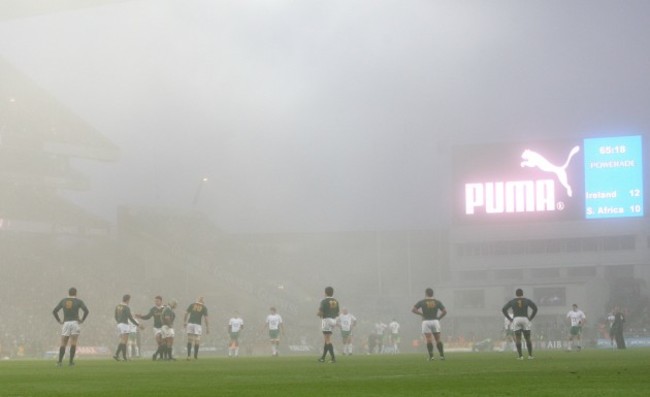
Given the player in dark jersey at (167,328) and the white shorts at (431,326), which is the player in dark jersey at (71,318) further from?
the white shorts at (431,326)

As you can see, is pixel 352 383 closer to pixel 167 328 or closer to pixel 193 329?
pixel 167 328

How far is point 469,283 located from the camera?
270ft

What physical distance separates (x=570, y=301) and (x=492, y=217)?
781 cm

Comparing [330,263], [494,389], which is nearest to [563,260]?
[330,263]

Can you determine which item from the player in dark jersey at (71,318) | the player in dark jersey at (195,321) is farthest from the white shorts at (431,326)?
the player in dark jersey at (195,321)

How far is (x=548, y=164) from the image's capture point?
7544cm

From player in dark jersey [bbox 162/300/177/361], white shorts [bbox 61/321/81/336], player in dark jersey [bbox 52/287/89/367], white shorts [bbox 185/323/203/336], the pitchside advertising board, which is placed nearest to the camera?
player in dark jersey [bbox 52/287/89/367]

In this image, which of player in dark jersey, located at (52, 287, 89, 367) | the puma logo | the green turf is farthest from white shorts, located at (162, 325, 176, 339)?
the puma logo

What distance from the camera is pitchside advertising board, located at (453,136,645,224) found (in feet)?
239

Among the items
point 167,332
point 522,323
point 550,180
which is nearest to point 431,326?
point 522,323

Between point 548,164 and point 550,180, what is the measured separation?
111 centimetres

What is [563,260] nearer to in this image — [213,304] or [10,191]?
[213,304]

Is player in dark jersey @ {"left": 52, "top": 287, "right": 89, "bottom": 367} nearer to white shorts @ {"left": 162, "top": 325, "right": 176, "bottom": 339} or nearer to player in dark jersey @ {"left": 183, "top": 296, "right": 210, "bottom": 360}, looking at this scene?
white shorts @ {"left": 162, "top": 325, "right": 176, "bottom": 339}

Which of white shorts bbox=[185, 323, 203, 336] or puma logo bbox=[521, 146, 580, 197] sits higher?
puma logo bbox=[521, 146, 580, 197]
